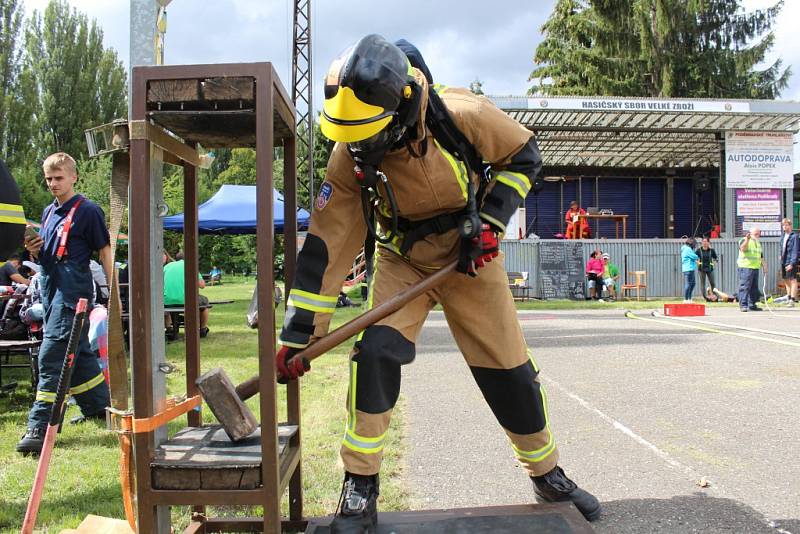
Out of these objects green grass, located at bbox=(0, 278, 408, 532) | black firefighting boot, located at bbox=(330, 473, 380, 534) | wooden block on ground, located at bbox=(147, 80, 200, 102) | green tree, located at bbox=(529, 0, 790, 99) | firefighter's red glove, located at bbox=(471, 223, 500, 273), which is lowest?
green grass, located at bbox=(0, 278, 408, 532)

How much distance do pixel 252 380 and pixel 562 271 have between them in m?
18.0

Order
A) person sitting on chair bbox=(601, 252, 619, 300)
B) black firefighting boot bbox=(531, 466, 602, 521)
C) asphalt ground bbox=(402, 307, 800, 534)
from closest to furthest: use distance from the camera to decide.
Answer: black firefighting boot bbox=(531, 466, 602, 521), asphalt ground bbox=(402, 307, 800, 534), person sitting on chair bbox=(601, 252, 619, 300)

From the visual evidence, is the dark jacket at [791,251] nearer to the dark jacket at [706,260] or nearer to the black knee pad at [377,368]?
the dark jacket at [706,260]

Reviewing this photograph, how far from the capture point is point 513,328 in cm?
269

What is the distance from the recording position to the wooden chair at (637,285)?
18.9 meters

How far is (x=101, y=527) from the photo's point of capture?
2467mm

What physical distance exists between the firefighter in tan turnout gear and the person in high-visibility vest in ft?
40.9

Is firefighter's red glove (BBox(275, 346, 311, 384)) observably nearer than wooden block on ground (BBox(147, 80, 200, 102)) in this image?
No

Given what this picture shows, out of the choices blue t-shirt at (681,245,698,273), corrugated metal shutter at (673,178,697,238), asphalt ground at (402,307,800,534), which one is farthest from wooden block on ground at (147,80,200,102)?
corrugated metal shutter at (673,178,697,238)

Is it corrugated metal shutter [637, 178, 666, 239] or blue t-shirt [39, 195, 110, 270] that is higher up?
corrugated metal shutter [637, 178, 666, 239]

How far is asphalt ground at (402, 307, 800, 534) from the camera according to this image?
286cm

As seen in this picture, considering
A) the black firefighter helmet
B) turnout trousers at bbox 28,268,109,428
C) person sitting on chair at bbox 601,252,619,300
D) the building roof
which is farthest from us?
the building roof

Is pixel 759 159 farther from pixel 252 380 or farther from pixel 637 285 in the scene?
pixel 252 380

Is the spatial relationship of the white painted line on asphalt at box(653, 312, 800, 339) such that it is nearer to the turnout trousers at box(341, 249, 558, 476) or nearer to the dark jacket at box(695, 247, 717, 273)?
the dark jacket at box(695, 247, 717, 273)
